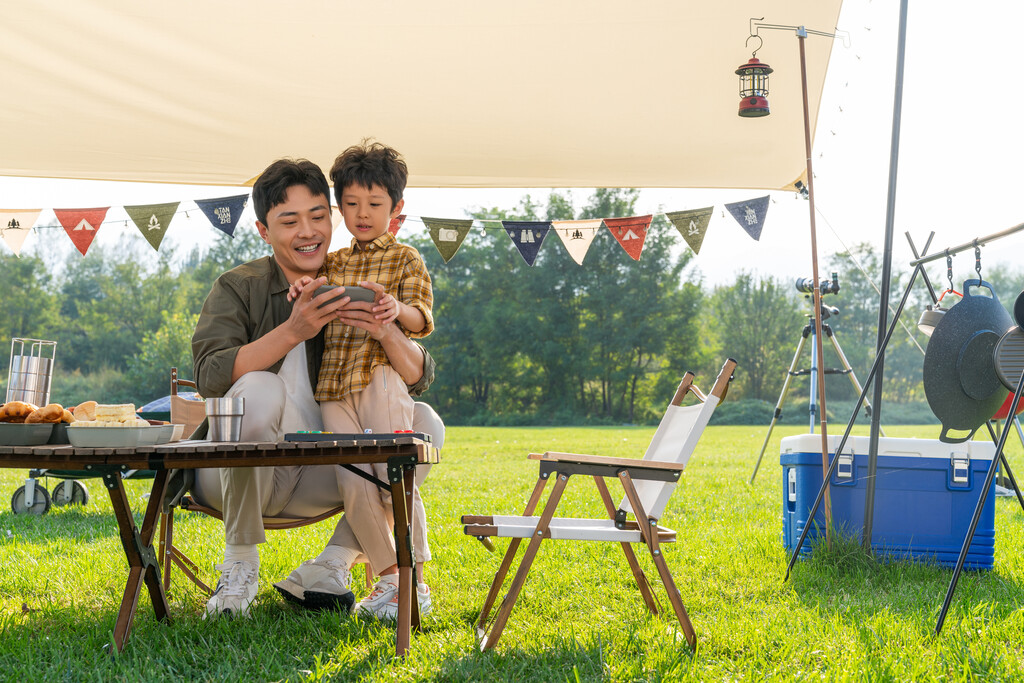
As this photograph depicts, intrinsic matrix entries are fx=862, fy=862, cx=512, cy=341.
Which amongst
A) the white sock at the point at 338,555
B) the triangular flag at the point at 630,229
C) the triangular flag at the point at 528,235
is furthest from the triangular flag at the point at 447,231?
the white sock at the point at 338,555

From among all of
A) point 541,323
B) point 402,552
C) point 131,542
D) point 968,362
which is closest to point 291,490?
point 131,542

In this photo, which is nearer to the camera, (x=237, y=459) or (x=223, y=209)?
(x=237, y=459)

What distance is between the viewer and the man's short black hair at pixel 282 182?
239cm

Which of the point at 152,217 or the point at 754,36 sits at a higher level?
the point at 754,36

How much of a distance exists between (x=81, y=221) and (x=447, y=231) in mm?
1960

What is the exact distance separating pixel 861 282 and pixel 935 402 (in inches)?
1283

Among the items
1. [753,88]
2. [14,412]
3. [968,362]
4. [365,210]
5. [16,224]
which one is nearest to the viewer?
[14,412]

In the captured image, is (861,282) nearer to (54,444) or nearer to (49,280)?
(49,280)

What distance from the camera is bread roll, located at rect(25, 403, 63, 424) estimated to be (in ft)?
6.13

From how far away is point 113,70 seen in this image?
3074 mm

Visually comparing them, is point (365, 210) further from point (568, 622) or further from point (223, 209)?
point (223, 209)

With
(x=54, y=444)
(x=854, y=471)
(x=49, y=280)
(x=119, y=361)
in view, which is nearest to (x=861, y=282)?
(x=119, y=361)

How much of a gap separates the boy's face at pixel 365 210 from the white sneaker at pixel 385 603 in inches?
37.9

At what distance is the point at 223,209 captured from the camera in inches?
184
